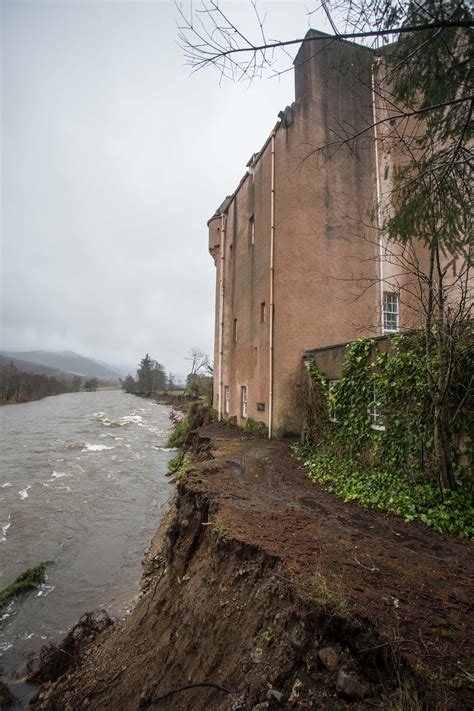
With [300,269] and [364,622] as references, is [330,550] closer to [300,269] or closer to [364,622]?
[364,622]

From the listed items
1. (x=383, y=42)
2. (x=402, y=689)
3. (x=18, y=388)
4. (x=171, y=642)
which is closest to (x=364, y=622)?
(x=402, y=689)

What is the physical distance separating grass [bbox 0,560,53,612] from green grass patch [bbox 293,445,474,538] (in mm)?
6468

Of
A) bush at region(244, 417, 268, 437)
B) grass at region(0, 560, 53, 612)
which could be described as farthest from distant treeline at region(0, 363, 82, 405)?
grass at region(0, 560, 53, 612)

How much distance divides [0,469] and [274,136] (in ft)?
62.2

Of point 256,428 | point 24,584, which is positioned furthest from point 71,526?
point 256,428

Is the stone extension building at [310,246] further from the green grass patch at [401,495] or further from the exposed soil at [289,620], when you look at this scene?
the exposed soil at [289,620]

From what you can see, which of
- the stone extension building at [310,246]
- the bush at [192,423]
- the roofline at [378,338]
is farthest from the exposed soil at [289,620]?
the bush at [192,423]

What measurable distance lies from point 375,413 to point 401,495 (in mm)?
2102

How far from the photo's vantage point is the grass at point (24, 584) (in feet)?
22.1

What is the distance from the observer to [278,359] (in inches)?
475

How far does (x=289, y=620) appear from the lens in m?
3.04

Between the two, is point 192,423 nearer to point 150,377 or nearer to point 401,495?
point 401,495

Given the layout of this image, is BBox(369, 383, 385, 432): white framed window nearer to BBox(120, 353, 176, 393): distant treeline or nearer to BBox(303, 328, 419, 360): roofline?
BBox(303, 328, 419, 360): roofline

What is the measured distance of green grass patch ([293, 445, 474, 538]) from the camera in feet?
Answer: 17.2
